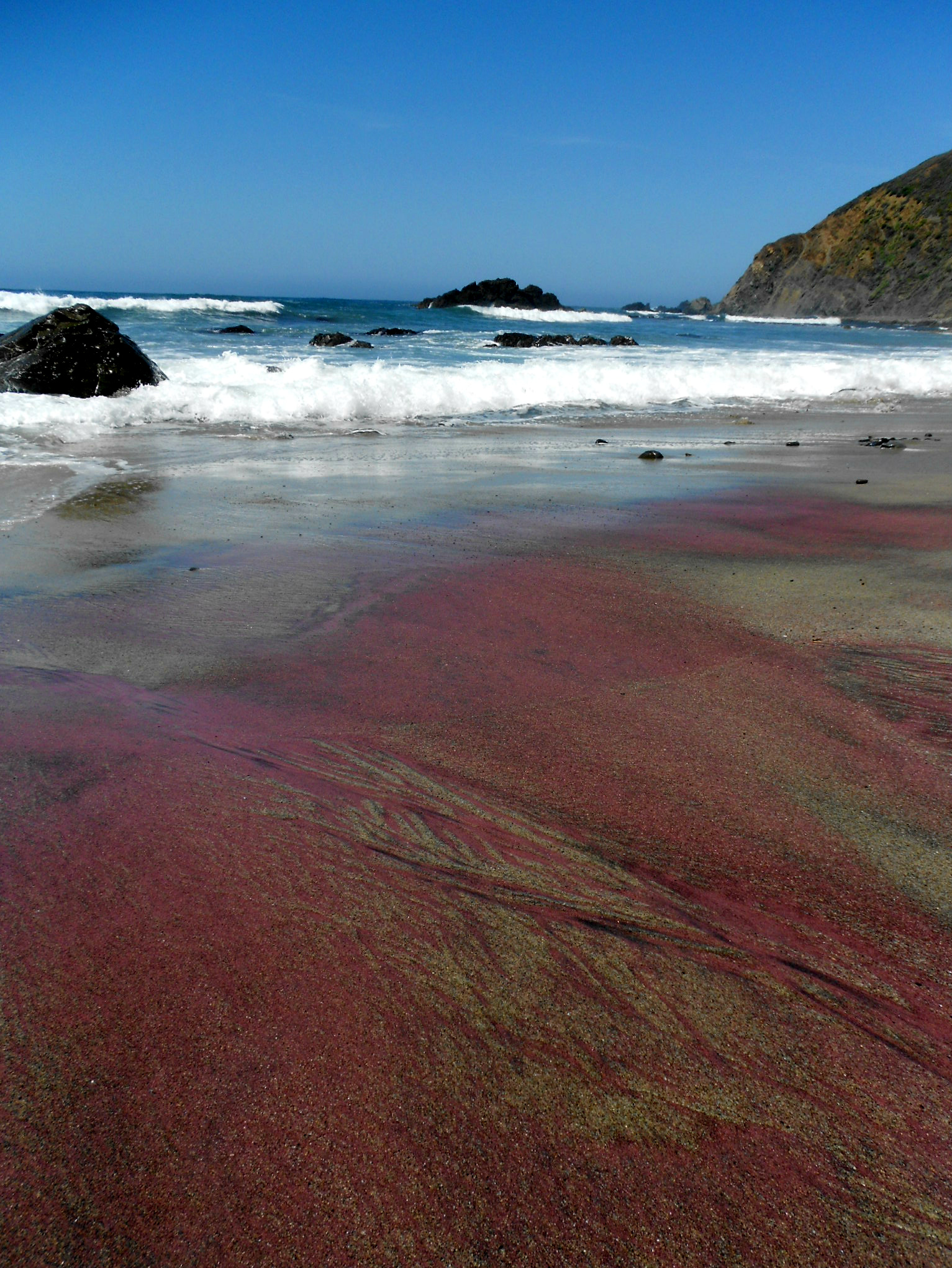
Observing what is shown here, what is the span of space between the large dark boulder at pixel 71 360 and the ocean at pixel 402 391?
19.6 inches

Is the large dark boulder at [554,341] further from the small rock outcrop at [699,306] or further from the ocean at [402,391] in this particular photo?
the small rock outcrop at [699,306]

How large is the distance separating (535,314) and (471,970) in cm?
6348

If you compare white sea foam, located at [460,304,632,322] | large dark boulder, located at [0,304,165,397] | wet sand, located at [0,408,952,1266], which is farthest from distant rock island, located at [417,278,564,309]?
wet sand, located at [0,408,952,1266]

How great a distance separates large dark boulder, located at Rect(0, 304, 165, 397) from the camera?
36.5 feet

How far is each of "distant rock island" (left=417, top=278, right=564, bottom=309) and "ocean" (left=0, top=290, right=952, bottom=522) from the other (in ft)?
126

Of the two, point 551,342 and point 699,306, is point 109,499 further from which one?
point 699,306

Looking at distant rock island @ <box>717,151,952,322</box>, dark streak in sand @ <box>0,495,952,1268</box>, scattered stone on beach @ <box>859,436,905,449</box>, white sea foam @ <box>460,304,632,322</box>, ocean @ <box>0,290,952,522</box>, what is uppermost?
distant rock island @ <box>717,151,952,322</box>

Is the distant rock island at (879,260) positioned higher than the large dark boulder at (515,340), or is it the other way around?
the distant rock island at (879,260)

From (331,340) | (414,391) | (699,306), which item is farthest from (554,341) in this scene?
(699,306)

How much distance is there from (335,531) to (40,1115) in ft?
13.5

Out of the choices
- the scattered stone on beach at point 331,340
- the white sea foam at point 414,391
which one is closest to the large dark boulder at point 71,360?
the white sea foam at point 414,391

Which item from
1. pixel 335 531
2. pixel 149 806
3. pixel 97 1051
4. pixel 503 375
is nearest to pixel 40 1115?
pixel 97 1051

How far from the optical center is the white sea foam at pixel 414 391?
1022cm

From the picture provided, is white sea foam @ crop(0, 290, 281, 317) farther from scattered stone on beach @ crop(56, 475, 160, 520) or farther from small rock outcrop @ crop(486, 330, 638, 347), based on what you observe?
scattered stone on beach @ crop(56, 475, 160, 520)
